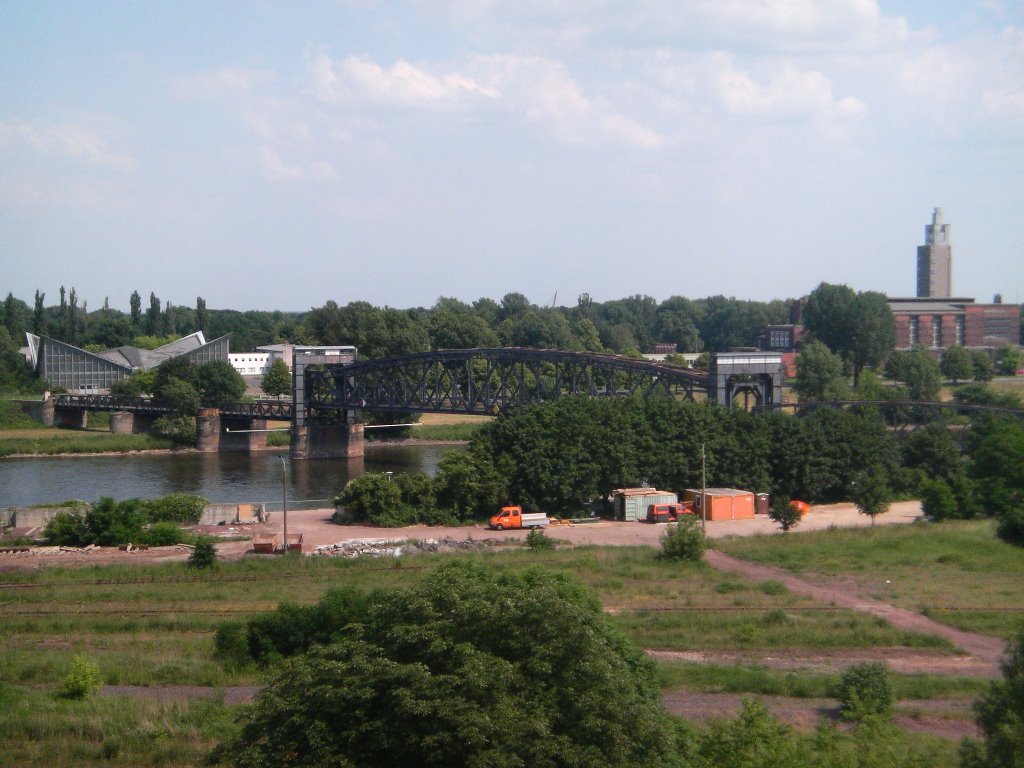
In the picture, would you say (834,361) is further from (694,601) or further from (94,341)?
(94,341)

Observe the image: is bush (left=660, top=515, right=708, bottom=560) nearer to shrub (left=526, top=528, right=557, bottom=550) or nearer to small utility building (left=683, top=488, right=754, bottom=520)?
shrub (left=526, top=528, right=557, bottom=550)

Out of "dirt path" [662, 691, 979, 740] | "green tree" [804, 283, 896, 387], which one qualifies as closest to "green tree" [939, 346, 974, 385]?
"green tree" [804, 283, 896, 387]

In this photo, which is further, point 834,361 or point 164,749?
point 834,361

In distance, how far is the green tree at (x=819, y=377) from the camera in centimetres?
6538

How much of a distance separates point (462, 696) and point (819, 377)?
60771mm

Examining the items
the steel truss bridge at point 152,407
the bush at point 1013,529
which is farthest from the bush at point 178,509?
the steel truss bridge at point 152,407

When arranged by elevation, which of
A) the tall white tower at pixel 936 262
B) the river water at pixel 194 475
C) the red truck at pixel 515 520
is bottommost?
the river water at pixel 194 475

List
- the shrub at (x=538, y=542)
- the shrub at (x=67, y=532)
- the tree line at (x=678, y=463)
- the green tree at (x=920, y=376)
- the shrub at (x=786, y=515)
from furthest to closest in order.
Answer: the green tree at (x=920, y=376), the tree line at (x=678, y=463), the shrub at (x=786, y=515), the shrub at (x=67, y=532), the shrub at (x=538, y=542)

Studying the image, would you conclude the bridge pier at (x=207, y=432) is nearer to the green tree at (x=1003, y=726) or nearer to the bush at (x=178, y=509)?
the bush at (x=178, y=509)

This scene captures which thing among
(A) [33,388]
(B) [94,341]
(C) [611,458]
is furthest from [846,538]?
(B) [94,341]

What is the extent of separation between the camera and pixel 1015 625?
57.7 ft

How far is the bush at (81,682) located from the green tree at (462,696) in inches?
202

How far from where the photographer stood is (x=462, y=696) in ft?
27.6

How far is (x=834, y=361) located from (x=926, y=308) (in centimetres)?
3298
